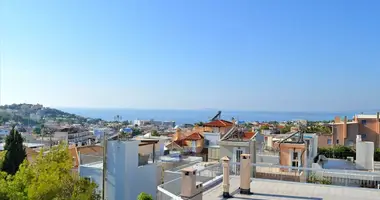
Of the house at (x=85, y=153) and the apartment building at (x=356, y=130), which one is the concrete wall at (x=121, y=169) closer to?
the house at (x=85, y=153)

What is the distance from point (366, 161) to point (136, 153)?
1408 cm

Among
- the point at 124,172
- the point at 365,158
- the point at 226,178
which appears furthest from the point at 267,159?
the point at 226,178

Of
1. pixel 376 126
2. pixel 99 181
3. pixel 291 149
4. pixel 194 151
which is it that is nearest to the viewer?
pixel 99 181

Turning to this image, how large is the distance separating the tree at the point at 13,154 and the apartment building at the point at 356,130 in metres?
32.1

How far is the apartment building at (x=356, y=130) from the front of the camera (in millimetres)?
40750

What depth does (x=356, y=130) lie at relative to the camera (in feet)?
139

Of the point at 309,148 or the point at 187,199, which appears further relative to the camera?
the point at 309,148

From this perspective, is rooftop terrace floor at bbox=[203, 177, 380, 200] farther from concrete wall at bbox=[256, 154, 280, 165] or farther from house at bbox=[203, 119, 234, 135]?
house at bbox=[203, 119, 234, 135]

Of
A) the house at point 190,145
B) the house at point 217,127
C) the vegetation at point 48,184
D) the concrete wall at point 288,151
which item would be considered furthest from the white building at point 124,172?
the house at point 217,127

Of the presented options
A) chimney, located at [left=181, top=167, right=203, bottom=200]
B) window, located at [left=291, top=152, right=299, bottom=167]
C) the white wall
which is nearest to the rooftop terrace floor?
chimney, located at [left=181, top=167, right=203, bottom=200]

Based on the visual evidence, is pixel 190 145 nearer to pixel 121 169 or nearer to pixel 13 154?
pixel 13 154

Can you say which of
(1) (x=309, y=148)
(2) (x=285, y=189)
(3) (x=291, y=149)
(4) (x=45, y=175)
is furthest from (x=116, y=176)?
(1) (x=309, y=148)

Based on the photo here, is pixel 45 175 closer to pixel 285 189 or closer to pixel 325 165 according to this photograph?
pixel 285 189

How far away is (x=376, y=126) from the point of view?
42.5 m
